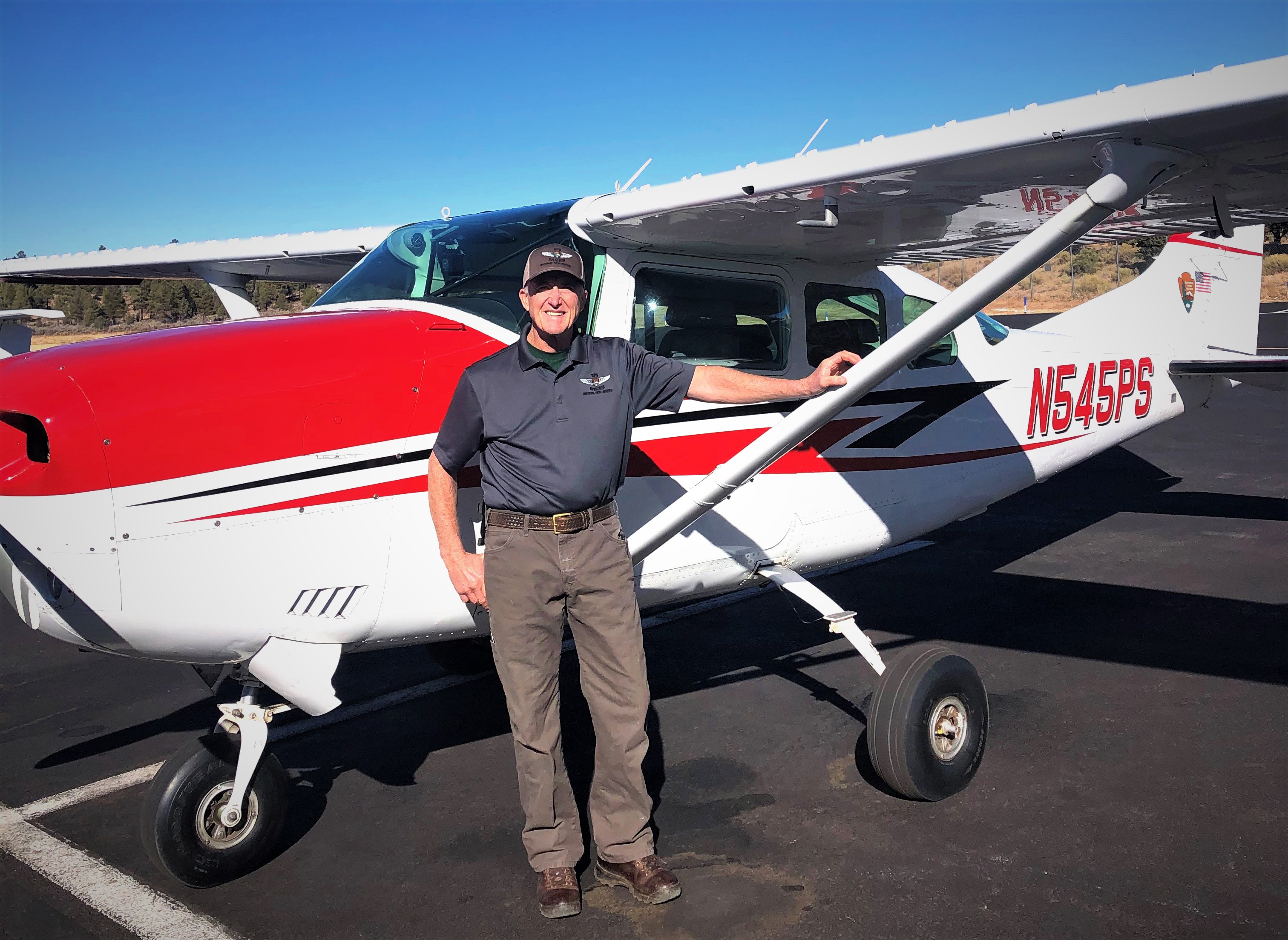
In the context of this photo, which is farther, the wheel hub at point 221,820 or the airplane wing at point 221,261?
the airplane wing at point 221,261

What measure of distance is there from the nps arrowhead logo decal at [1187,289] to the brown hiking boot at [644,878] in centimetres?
611

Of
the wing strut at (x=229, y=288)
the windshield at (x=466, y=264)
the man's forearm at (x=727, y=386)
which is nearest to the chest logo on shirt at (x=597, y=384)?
the man's forearm at (x=727, y=386)

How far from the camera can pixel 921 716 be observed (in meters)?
3.56

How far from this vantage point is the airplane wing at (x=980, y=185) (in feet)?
8.59

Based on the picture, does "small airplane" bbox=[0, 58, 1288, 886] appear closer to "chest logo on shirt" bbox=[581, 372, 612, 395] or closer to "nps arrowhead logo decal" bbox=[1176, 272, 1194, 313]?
"chest logo on shirt" bbox=[581, 372, 612, 395]

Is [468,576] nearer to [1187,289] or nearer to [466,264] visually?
[466,264]

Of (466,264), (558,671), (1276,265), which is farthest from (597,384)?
(1276,265)

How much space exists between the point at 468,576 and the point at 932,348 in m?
2.79

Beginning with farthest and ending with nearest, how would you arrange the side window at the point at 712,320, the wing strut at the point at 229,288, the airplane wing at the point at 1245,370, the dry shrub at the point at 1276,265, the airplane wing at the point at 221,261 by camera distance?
the dry shrub at the point at 1276,265
the airplane wing at the point at 1245,370
the wing strut at the point at 229,288
the airplane wing at the point at 221,261
the side window at the point at 712,320

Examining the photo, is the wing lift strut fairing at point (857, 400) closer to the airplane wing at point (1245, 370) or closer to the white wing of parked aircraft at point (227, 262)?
the white wing of parked aircraft at point (227, 262)

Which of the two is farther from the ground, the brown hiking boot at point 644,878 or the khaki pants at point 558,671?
the khaki pants at point 558,671

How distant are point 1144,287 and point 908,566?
2.58m

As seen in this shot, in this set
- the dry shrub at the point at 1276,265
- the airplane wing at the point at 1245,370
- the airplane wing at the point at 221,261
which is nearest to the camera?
the airplane wing at the point at 221,261

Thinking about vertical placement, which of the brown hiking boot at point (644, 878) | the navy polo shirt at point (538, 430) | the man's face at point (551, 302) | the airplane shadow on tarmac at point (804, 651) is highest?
the man's face at point (551, 302)
